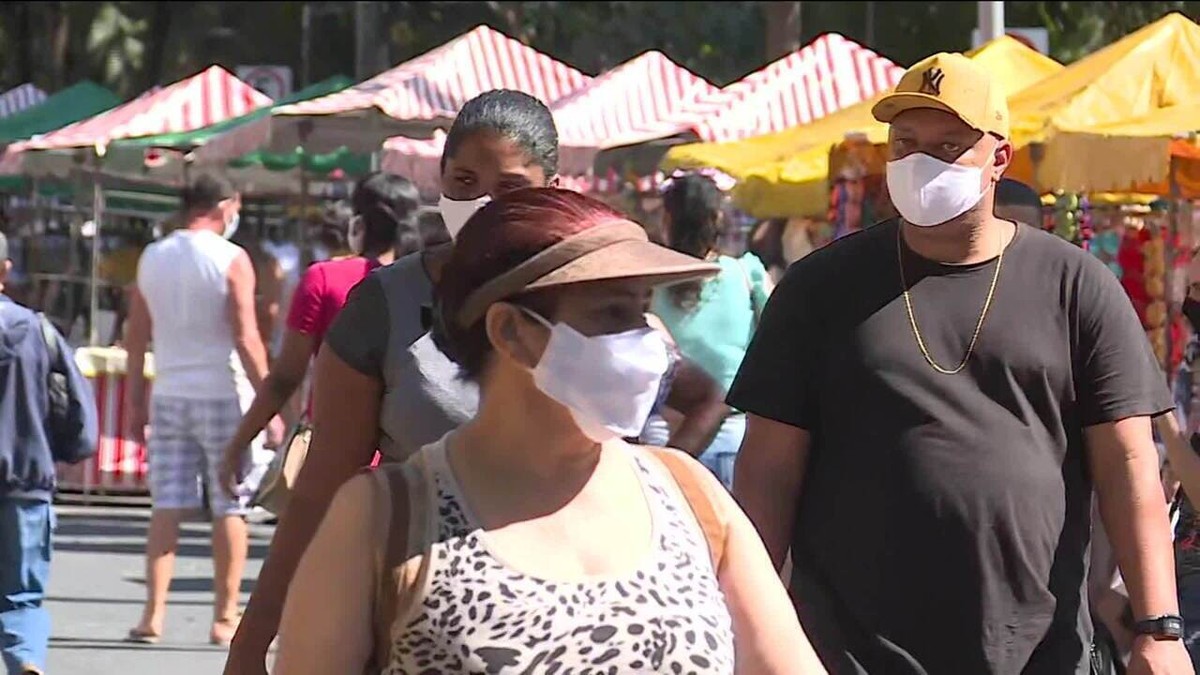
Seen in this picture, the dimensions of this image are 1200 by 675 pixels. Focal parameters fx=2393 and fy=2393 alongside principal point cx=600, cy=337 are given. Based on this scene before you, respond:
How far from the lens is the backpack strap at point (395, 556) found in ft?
8.85

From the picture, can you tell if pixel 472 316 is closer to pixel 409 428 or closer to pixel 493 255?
pixel 493 255

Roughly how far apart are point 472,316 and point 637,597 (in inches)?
15.2

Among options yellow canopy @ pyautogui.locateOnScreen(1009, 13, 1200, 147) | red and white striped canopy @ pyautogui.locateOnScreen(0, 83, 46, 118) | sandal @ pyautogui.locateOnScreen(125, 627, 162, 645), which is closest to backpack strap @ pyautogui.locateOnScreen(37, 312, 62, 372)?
sandal @ pyautogui.locateOnScreen(125, 627, 162, 645)

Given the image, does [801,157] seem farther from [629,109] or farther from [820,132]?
[629,109]

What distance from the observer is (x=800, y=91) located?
653 inches

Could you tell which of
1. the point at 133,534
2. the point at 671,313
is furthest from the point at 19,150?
the point at 671,313

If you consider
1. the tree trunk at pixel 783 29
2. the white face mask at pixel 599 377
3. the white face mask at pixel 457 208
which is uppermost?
the tree trunk at pixel 783 29

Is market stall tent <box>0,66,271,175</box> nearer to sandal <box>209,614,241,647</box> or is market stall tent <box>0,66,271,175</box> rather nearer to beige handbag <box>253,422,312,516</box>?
sandal <box>209,614,241,647</box>

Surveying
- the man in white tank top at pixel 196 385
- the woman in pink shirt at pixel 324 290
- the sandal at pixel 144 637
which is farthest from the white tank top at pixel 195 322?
the woman in pink shirt at pixel 324 290

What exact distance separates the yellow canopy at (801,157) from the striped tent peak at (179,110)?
754 centimetres

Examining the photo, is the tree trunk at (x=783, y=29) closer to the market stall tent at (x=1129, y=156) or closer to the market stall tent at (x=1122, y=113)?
the market stall tent at (x=1122, y=113)

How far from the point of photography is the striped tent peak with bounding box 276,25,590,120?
16078 mm

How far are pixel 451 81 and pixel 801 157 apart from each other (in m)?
3.80

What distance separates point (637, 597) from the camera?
8.93ft
